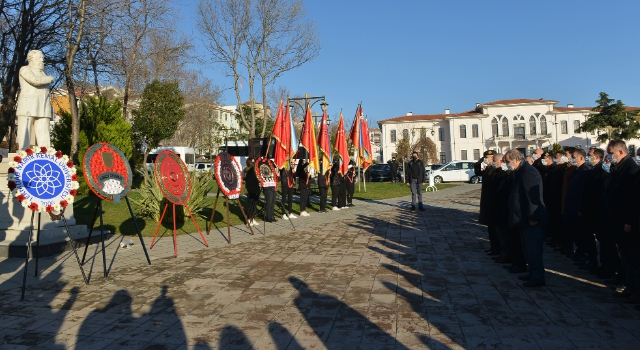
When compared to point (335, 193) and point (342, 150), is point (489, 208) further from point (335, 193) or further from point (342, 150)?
point (342, 150)

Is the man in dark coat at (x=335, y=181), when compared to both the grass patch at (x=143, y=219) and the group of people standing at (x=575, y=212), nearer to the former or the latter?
the grass patch at (x=143, y=219)

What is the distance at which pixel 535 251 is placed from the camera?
20.2 feet

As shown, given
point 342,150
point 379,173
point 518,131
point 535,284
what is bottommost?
point 535,284

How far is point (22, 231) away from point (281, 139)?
7193 mm

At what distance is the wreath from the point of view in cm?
991

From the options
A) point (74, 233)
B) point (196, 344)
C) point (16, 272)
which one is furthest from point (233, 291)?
point (74, 233)

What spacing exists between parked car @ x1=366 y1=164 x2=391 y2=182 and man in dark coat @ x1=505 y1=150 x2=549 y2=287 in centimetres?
3081

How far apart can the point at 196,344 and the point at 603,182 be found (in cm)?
541

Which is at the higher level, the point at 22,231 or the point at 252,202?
the point at 252,202

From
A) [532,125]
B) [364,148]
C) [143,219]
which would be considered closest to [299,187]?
[143,219]

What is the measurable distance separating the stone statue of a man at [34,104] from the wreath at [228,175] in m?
3.37

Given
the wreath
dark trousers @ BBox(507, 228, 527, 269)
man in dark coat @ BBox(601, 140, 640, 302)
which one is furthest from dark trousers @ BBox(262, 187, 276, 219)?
man in dark coat @ BBox(601, 140, 640, 302)

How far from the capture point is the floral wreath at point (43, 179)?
6.27 metres

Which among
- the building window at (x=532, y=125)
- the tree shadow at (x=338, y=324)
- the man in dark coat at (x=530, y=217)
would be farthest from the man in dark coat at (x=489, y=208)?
the building window at (x=532, y=125)
